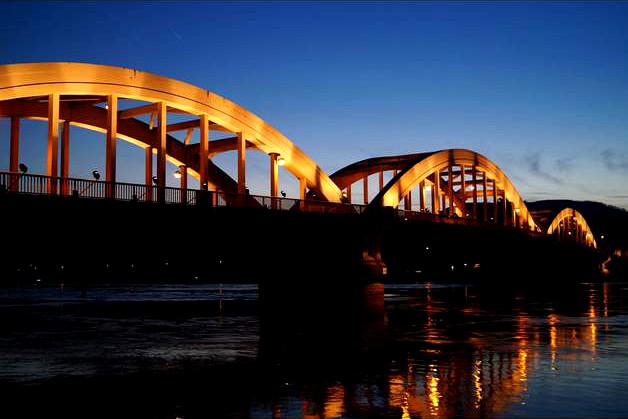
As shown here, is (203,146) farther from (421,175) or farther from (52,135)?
(421,175)

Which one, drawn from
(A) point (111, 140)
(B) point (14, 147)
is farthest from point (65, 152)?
(A) point (111, 140)

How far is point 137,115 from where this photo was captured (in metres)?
40.6

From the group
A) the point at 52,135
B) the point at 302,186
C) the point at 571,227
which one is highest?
the point at 571,227

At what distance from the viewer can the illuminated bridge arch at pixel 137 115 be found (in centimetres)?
3291

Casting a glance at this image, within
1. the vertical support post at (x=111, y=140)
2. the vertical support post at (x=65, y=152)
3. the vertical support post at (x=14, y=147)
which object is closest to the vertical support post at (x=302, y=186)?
the vertical support post at (x=65, y=152)

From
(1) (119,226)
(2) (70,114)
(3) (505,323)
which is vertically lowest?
(3) (505,323)

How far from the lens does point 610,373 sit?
17297 millimetres

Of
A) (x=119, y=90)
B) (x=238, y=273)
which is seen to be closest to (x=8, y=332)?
(x=119, y=90)

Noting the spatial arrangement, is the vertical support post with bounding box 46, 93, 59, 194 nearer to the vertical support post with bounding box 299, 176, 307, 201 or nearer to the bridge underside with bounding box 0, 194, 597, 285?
the bridge underside with bounding box 0, 194, 597, 285

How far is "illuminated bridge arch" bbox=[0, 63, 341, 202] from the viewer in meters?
32.9

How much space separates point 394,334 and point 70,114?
22.0m

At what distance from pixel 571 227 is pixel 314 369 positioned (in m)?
160

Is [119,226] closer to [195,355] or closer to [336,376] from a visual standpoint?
[195,355]

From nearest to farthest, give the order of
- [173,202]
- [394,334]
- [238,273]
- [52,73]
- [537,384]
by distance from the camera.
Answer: [537,384] → [394,334] → [52,73] → [173,202] → [238,273]
